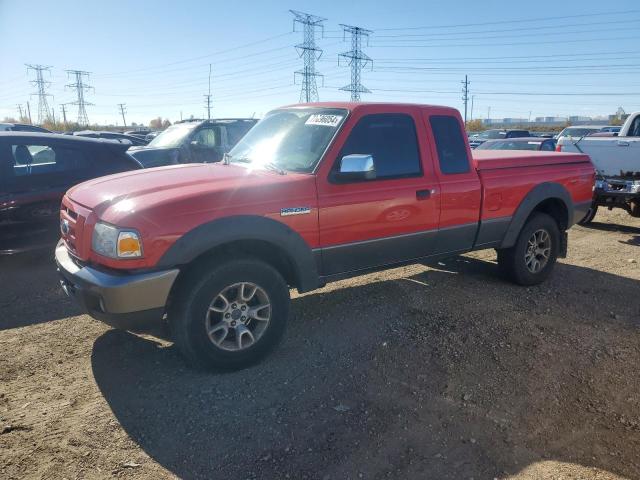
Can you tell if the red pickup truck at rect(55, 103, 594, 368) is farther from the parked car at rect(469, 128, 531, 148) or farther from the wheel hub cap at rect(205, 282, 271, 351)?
the parked car at rect(469, 128, 531, 148)

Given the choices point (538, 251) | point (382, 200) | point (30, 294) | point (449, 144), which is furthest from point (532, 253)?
point (30, 294)

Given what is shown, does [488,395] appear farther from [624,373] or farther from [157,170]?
[157,170]

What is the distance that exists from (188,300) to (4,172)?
3761 millimetres

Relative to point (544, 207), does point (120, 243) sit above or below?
above

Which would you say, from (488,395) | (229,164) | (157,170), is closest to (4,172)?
(157,170)

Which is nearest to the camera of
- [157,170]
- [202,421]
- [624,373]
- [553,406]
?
[202,421]

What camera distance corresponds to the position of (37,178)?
571cm

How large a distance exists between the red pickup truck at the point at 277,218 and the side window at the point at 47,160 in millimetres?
2199

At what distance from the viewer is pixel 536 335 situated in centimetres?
428

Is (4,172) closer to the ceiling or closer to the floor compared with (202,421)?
closer to the ceiling

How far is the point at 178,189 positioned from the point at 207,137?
7550mm

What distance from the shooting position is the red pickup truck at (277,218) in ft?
10.4

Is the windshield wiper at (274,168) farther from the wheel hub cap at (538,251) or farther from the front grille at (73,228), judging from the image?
the wheel hub cap at (538,251)

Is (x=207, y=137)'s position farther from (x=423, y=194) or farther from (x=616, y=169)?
(x=616, y=169)
